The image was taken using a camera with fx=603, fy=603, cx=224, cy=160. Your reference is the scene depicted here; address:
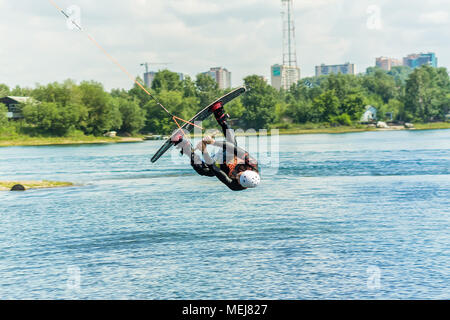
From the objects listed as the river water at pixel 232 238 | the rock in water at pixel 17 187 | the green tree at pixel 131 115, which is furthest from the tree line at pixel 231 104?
the rock in water at pixel 17 187

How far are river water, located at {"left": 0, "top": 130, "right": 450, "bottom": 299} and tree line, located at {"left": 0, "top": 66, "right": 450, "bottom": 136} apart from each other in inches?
2149

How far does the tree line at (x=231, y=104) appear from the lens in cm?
12006

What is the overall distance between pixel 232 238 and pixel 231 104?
352 feet

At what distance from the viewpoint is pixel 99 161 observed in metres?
76.4

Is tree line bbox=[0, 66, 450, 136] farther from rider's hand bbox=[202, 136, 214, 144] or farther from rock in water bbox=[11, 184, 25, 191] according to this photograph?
rider's hand bbox=[202, 136, 214, 144]

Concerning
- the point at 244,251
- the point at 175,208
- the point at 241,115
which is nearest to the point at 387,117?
the point at 241,115

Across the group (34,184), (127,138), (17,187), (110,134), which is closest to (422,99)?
(127,138)

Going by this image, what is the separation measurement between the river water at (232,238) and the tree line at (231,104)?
54585 mm

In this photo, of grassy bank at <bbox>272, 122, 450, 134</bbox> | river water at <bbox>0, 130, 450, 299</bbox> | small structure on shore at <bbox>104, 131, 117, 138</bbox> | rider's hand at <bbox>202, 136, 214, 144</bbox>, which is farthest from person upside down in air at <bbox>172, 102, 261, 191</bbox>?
grassy bank at <bbox>272, 122, 450, 134</bbox>

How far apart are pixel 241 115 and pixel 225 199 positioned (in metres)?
96.3

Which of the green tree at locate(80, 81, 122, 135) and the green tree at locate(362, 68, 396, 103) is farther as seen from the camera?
the green tree at locate(362, 68, 396, 103)

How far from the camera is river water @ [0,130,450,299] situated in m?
23.9

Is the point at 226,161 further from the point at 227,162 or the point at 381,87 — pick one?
the point at 381,87
